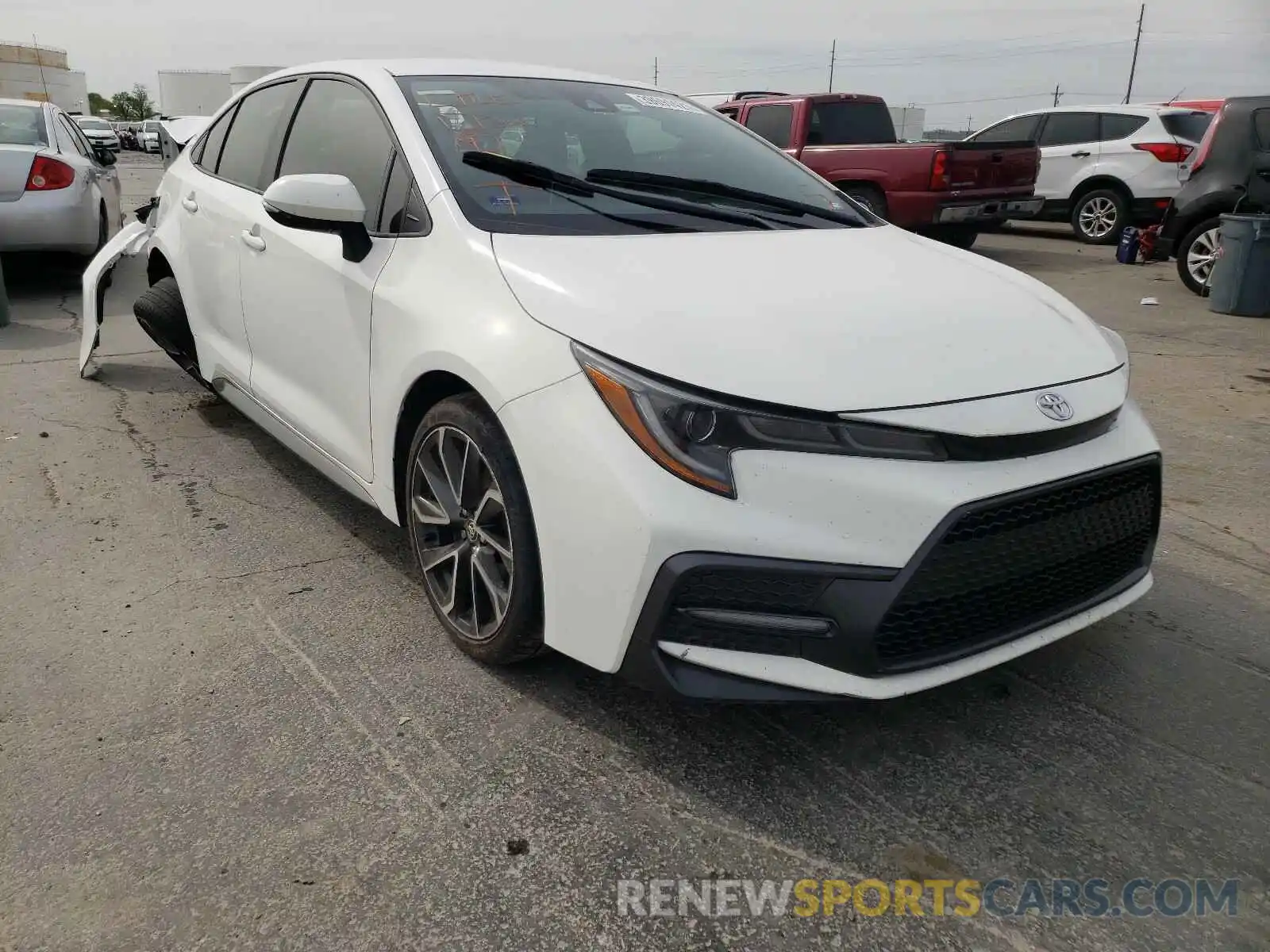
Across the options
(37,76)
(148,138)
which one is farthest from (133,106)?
(148,138)

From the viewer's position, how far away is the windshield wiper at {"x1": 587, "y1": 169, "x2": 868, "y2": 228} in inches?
120

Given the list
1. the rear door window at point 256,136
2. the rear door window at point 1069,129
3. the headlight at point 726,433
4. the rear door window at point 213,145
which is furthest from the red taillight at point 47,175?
the rear door window at point 1069,129

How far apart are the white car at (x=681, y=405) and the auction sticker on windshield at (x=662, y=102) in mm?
216

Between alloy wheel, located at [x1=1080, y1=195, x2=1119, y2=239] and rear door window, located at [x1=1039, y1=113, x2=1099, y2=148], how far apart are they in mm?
780

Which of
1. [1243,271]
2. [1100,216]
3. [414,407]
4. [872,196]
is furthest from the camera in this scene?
[1100,216]

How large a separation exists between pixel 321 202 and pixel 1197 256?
9.01 m

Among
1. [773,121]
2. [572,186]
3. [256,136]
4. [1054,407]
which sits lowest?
[1054,407]

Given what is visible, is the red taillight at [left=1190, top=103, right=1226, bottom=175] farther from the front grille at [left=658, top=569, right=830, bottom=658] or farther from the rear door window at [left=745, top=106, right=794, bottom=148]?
the front grille at [left=658, top=569, right=830, bottom=658]

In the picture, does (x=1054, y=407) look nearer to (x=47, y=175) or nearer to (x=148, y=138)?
(x=47, y=175)

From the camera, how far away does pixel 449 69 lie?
341 centimetres

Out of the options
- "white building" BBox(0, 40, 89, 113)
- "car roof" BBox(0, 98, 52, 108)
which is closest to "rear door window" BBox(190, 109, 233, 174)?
"car roof" BBox(0, 98, 52, 108)

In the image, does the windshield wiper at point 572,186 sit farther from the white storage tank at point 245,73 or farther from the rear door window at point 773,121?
the white storage tank at point 245,73

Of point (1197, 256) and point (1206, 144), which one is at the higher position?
point (1206, 144)

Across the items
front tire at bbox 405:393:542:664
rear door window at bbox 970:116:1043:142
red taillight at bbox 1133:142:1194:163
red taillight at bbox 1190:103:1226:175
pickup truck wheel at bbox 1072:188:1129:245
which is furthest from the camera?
rear door window at bbox 970:116:1043:142
